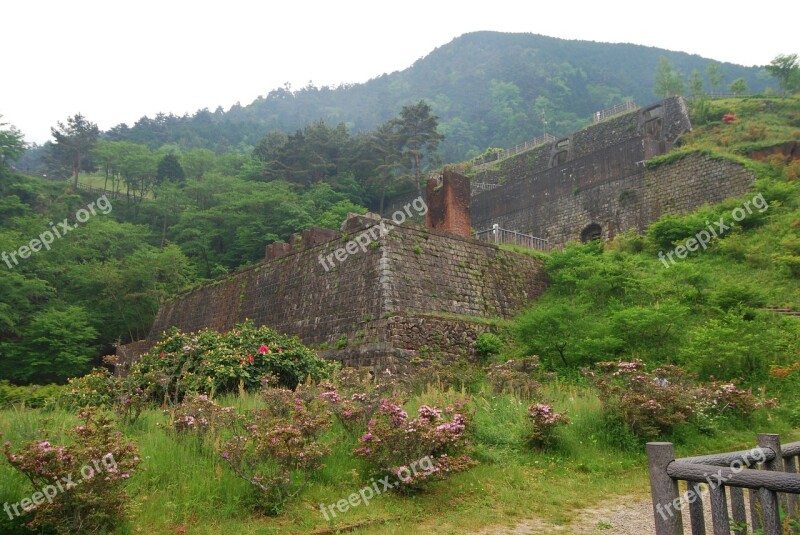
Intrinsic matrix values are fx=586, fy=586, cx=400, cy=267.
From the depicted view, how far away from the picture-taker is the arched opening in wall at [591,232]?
27406mm

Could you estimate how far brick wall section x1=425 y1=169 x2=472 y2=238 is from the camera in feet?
57.7

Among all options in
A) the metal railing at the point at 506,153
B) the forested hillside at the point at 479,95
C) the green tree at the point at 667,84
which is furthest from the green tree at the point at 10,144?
the green tree at the point at 667,84

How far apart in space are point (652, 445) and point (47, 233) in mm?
36207

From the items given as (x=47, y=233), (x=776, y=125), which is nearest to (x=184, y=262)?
(x=47, y=233)

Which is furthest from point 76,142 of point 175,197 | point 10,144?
point 175,197

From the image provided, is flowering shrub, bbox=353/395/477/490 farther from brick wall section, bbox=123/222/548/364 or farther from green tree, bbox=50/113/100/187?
green tree, bbox=50/113/100/187

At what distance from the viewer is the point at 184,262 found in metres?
31.3

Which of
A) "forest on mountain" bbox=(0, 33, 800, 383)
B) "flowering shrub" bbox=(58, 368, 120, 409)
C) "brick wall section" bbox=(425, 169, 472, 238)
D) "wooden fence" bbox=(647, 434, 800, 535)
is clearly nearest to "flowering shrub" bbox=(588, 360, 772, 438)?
"wooden fence" bbox=(647, 434, 800, 535)

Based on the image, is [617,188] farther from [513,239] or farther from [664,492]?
[664,492]

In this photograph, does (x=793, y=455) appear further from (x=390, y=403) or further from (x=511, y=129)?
(x=511, y=129)

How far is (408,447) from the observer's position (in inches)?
263

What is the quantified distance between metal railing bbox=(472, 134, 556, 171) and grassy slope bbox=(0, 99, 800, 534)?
32450 millimetres

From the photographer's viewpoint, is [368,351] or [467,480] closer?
[467,480]

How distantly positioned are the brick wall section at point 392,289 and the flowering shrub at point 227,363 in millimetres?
2280
